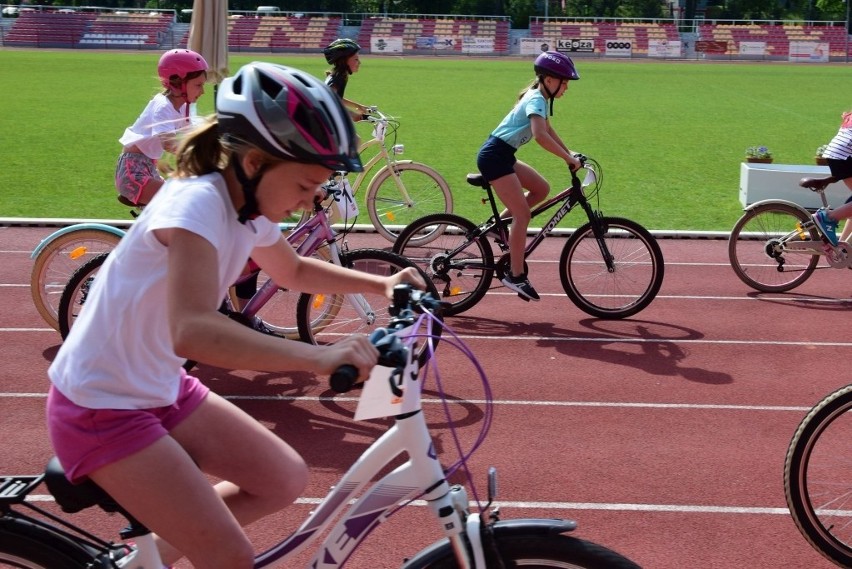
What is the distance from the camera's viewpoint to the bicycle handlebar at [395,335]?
2199mm

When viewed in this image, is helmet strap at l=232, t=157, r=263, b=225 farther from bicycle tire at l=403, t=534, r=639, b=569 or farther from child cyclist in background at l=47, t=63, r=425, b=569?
bicycle tire at l=403, t=534, r=639, b=569

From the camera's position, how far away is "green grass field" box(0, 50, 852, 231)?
13344 mm

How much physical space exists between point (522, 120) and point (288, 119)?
580 cm

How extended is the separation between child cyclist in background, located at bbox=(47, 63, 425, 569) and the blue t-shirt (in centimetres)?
555

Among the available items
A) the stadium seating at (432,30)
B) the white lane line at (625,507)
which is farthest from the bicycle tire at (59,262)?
the stadium seating at (432,30)

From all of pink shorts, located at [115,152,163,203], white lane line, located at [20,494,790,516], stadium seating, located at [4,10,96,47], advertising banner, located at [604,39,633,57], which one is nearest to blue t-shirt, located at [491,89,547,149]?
pink shorts, located at [115,152,163,203]

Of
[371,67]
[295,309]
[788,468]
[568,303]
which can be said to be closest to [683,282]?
[568,303]

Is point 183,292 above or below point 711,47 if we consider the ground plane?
above

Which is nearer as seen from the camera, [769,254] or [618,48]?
[769,254]

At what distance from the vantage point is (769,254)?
8.88 meters

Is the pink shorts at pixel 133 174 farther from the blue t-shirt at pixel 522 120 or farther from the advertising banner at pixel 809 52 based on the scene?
the advertising banner at pixel 809 52

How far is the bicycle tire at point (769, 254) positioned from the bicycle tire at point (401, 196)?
3.17 m

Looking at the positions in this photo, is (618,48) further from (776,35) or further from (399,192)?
(399,192)

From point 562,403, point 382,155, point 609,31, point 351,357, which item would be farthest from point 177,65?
point 609,31
